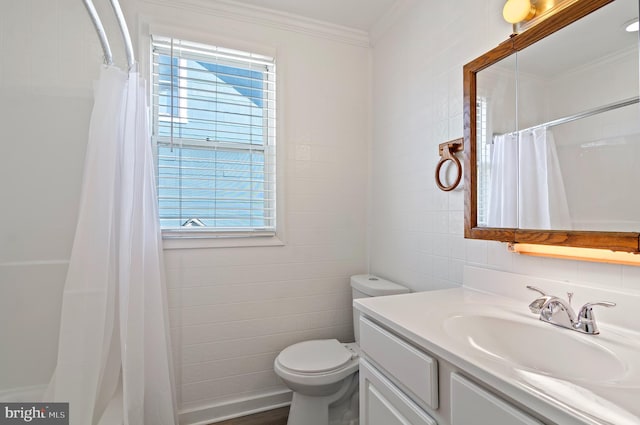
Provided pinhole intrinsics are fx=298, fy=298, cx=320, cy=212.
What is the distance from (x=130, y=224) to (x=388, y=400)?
46.7 inches

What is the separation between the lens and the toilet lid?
151 cm

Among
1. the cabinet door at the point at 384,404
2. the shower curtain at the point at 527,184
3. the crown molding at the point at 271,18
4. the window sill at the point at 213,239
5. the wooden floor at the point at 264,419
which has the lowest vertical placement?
the wooden floor at the point at 264,419

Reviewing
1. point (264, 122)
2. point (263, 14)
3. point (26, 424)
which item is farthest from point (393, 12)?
point (26, 424)

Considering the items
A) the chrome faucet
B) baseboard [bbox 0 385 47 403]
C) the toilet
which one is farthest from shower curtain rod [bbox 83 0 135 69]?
the chrome faucet

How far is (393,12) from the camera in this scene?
71.6 inches

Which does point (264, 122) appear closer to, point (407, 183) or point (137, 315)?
point (407, 183)

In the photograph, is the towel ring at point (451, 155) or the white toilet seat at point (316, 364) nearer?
the towel ring at point (451, 155)

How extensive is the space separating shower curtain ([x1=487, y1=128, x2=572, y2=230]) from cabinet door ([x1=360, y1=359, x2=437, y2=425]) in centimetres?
69

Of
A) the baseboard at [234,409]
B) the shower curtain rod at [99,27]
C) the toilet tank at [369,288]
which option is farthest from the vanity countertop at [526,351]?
the shower curtain rod at [99,27]

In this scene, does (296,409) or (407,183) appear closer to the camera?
(296,409)

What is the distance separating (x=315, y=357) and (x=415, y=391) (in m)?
0.90

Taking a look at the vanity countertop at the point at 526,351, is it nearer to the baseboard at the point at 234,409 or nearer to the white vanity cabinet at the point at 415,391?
the white vanity cabinet at the point at 415,391

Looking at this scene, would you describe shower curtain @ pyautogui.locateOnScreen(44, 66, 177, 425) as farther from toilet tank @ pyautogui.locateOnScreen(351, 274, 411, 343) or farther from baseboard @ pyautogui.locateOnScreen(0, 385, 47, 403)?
toilet tank @ pyautogui.locateOnScreen(351, 274, 411, 343)

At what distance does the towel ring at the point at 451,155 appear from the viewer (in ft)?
4.41
